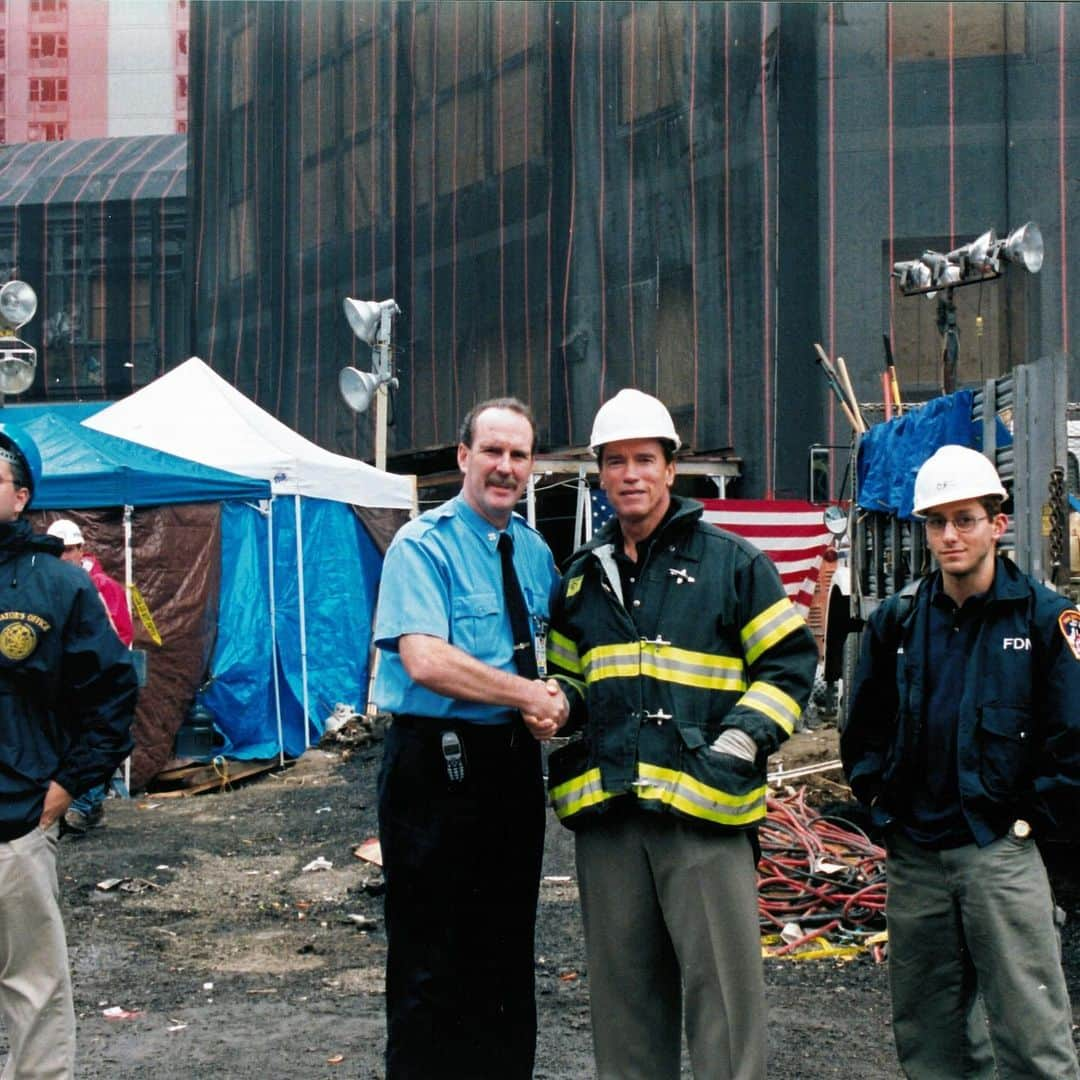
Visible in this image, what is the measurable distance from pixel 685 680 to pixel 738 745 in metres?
0.25

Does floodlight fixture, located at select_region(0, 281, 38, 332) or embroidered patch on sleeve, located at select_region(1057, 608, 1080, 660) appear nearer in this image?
embroidered patch on sleeve, located at select_region(1057, 608, 1080, 660)

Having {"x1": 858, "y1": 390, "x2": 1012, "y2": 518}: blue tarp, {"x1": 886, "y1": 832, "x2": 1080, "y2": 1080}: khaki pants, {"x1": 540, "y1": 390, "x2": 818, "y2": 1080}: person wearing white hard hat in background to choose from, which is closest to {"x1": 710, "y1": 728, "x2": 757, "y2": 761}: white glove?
{"x1": 540, "y1": 390, "x2": 818, "y2": 1080}: person wearing white hard hat in background

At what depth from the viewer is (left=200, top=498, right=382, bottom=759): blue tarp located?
46.0 feet

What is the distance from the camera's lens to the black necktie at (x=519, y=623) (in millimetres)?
4445

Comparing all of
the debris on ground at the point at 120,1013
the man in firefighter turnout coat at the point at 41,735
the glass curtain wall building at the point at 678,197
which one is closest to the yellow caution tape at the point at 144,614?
the debris on ground at the point at 120,1013

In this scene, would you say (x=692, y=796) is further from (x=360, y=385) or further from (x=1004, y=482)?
(x=360, y=385)

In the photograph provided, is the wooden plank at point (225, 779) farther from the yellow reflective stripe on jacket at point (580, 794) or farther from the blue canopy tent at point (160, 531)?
the yellow reflective stripe on jacket at point (580, 794)

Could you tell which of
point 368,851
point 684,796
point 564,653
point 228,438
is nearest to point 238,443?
point 228,438

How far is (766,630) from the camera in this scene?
4.16 m

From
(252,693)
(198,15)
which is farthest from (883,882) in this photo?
(198,15)

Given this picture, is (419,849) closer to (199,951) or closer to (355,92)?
(199,951)

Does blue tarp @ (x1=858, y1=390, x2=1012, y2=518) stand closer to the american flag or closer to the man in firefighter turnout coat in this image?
the american flag

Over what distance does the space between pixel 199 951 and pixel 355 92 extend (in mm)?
25357

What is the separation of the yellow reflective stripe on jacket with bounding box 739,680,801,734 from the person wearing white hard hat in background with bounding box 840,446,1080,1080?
55cm
